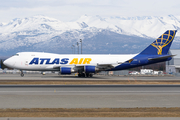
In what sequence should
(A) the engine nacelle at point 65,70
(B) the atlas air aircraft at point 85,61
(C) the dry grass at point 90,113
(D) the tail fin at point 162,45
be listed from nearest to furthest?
1. (C) the dry grass at point 90,113
2. (A) the engine nacelle at point 65,70
3. (B) the atlas air aircraft at point 85,61
4. (D) the tail fin at point 162,45

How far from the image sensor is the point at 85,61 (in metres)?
54.9

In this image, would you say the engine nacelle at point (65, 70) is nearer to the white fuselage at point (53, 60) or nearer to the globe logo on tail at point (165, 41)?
the white fuselage at point (53, 60)

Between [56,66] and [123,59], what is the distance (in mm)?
12924

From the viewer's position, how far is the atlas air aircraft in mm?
53250

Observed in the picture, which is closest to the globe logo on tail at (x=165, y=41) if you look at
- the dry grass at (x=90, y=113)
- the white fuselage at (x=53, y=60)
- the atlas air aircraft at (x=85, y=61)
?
the atlas air aircraft at (x=85, y=61)

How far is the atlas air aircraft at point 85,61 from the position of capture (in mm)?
53250

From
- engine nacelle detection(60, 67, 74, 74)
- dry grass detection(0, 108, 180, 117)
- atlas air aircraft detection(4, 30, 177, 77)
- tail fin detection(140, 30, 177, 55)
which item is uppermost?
tail fin detection(140, 30, 177, 55)

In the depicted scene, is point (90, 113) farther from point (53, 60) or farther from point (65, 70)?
point (53, 60)

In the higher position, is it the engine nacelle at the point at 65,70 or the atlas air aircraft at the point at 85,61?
the atlas air aircraft at the point at 85,61

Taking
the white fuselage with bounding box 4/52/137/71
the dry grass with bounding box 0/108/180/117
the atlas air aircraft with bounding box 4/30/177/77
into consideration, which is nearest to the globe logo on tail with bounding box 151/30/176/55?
the atlas air aircraft with bounding box 4/30/177/77

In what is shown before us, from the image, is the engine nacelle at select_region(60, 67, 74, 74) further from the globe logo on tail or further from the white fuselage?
the globe logo on tail

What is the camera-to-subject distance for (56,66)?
5322 cm

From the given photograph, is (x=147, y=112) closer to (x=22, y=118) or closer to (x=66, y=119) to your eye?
(x=66, y=119)

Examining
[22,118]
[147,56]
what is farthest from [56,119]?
[147,56]
